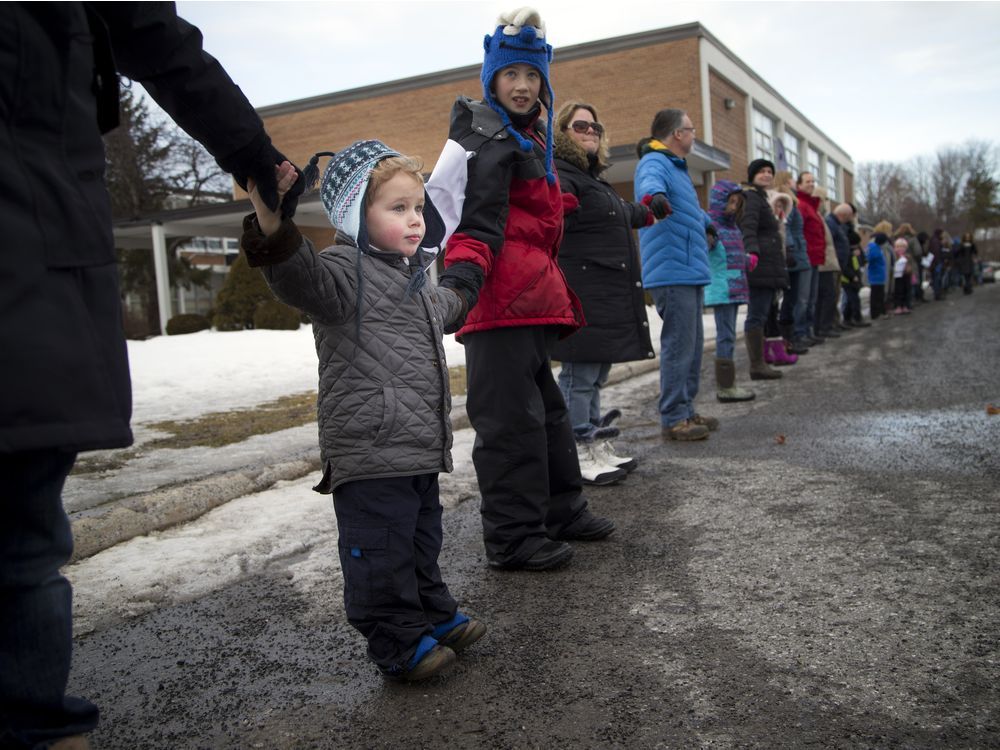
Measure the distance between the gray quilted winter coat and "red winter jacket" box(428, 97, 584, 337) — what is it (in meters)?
0.63

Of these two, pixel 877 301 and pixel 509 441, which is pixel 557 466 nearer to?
pixel 509 441

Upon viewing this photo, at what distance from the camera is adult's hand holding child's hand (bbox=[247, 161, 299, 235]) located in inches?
86.0

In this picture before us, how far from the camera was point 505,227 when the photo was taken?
3.72 metres

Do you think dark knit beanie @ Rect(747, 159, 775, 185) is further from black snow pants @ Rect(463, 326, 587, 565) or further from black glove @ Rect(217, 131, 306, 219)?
black glove @ Rect(217, 131, 306, 219)

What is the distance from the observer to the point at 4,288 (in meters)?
1.64

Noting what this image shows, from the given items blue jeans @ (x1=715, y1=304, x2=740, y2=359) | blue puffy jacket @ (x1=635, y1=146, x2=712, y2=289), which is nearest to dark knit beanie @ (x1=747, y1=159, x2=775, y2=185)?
blue jeans @ (x1=715, y1=304, x2=740, y2=359)

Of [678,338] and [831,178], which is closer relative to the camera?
[678,338]

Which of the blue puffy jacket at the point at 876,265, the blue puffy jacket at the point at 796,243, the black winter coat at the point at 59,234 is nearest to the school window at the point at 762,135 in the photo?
the blue puffy jacket at the point at 876,265

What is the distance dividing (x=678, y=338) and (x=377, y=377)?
12.2 feet

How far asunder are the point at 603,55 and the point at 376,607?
99.0 feet

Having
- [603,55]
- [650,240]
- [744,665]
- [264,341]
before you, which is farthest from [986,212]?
[744,665]

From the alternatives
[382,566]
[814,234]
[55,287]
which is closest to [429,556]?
[382,566]

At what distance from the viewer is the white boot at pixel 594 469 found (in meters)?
4.98

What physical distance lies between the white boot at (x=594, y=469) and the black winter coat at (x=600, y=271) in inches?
20.7
